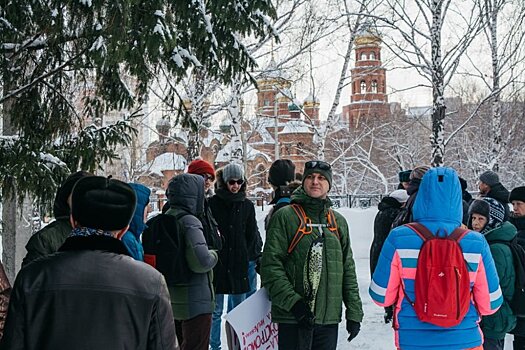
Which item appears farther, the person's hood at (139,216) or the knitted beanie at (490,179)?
the knitted beanie at (490,179)

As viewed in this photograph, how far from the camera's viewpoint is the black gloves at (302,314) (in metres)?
3.81

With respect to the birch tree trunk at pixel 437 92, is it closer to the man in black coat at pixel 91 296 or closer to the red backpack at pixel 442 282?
the red backpack at pixel 442 282

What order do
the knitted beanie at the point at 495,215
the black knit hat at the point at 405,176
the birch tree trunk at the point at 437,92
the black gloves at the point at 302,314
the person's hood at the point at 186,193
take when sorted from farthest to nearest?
the birch tree trunk at the point at 437,92 → the black knit hat at the point at 405,176 → the knitted beanie at the point at 495,215 → the person's hood at the point at 186,193 → the black gloves at the point at 302,314

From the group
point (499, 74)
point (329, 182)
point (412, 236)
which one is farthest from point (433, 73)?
point (412, 236)

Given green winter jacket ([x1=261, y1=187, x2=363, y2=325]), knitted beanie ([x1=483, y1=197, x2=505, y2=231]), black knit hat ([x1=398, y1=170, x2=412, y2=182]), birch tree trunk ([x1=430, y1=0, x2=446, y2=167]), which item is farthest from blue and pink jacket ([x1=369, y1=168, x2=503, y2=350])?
birch tree trunk ([x1=430, y1=0, x2=446, y2=167])

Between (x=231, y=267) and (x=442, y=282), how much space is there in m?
2.82

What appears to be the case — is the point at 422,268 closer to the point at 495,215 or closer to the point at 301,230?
the point at 301,230

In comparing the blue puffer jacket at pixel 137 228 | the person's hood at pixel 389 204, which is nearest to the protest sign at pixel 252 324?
the blue puffer jacket at pixel 137 228

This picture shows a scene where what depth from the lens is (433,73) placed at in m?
11.1

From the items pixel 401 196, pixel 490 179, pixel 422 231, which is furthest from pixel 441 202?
pixel 401 196

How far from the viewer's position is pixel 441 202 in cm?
331

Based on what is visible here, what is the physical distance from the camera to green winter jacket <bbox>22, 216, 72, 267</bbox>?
3338mm

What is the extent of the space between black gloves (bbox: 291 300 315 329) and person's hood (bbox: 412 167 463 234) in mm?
999

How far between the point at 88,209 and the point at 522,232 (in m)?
4.14
